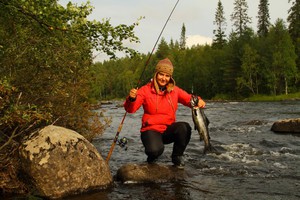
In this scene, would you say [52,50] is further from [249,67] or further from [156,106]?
[249,67]

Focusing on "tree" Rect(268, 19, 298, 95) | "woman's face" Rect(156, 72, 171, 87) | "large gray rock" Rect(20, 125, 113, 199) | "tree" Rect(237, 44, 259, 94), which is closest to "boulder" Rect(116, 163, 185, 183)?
"large gray rock" Rect(20, 125, 113, 199)

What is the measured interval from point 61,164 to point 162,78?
3.03 meters

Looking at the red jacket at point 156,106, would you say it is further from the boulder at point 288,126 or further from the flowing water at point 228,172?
the boulder at point 288,126

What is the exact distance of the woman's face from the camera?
7387 mm

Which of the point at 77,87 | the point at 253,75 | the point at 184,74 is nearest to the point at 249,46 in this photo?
the point at 253,75

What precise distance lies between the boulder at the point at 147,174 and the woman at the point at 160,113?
0.33 metres

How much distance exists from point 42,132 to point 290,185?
562cm

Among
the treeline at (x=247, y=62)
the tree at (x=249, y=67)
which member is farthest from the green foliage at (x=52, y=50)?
the tree at (x=249, y=67)

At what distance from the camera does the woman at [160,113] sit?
23.6ft

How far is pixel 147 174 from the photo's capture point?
23.6ft

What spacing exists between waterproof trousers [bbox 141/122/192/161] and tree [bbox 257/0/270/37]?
72.9 meters

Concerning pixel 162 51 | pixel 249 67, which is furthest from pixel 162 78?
pixel 162 51

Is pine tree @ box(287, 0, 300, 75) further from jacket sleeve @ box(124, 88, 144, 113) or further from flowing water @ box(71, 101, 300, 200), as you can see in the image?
jacket sleeve @ box(124, 88, 144, 113)

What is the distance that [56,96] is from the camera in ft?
32.4
